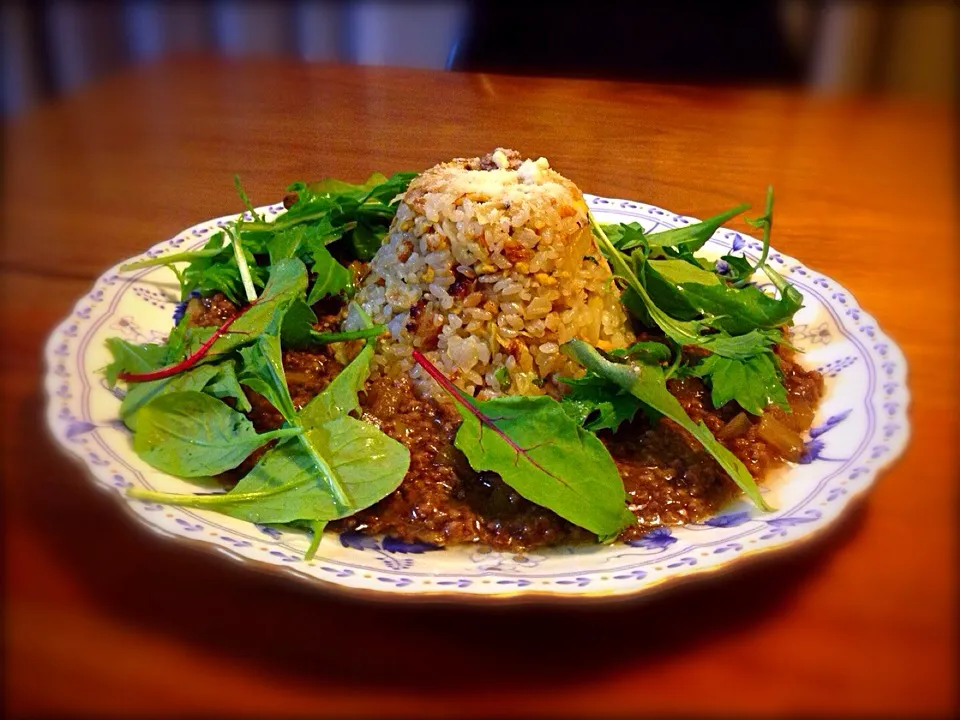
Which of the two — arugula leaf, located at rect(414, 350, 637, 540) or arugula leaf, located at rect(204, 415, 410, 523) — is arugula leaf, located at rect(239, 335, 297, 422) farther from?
arugula leaf, located at rect(414, 350, 637, 540)

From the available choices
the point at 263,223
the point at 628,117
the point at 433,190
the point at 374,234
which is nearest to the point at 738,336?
the point at 433,190

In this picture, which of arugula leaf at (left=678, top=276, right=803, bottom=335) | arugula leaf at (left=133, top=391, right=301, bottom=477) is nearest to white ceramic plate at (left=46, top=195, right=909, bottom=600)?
arugula leaf at (left=133, top=391, right=301, bottom=477)

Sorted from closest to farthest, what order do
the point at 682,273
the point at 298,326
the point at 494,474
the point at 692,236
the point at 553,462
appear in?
the point at 553,462, the point at 494,474, the point at 298,326, the point at 682,273, the point at 692,236

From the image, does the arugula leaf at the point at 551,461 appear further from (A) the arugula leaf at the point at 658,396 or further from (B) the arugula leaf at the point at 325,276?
(B) the arugula leaf at the point at 325,276

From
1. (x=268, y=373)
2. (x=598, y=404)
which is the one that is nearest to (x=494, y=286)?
(x=598, y=404)

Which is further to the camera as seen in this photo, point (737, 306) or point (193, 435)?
point (737, 306)

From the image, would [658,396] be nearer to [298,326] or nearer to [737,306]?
[737,306]
